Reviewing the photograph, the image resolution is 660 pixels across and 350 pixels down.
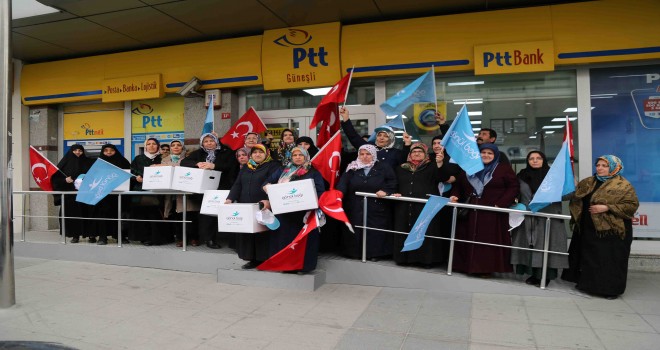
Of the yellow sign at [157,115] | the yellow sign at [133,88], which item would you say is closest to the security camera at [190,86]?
the yellow sign at [133,88]

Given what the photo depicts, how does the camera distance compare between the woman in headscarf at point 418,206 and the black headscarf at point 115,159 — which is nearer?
the woman in headscarf at point 418,206

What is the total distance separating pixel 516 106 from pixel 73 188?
24.5 ft

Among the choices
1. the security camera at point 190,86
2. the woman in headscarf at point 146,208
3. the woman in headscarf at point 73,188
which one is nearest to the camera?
the woman in headscarf at point 146,208

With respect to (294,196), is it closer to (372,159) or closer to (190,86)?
(372,159)

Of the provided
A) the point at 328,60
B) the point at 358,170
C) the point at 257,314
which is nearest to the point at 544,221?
the point at 358,170

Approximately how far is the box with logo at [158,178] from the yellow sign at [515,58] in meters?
4.78

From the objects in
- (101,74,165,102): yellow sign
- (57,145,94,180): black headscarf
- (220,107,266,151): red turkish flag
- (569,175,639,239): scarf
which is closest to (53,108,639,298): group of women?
(569,175,639,239): scarf

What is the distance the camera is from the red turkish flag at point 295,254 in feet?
17.7

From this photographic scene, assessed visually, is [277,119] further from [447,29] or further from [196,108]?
[447,29]

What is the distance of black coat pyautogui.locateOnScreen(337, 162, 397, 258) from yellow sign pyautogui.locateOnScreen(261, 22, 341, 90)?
101 inches

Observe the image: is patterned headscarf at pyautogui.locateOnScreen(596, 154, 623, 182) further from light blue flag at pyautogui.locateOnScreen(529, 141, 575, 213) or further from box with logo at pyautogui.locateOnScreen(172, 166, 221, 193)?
box with logo at pyautogui.locateOnScreen(172, 166, 221, 193)

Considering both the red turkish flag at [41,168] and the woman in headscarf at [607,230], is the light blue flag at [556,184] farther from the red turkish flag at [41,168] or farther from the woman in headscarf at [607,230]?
the red turkish flag at [41,168]

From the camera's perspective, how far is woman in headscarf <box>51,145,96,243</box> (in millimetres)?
7508

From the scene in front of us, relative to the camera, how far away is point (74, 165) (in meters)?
7.74
